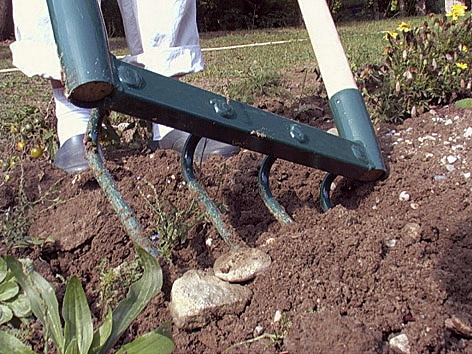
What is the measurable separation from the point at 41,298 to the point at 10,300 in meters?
0.15

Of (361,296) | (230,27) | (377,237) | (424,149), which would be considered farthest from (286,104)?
(230,27)

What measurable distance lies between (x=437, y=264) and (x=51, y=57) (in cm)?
144

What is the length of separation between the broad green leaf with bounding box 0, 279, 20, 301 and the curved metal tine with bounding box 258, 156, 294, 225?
701 millimetres

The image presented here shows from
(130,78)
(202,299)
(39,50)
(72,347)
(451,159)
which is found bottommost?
(451,159)

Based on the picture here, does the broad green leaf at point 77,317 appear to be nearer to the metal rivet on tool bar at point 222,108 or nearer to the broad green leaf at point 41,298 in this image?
the broad green leaf at point 41,298

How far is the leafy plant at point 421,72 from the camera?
248cm

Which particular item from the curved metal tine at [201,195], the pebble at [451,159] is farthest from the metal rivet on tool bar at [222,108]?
the pebble at [451,159]

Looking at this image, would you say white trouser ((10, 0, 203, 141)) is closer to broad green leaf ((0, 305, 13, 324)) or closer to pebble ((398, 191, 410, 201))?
pebble ((398, 191, 410, 201))

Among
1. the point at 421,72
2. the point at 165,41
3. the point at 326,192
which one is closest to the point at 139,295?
the point at 326,192

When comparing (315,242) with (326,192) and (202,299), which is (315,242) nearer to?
(202,299)

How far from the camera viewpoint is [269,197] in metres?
1.71

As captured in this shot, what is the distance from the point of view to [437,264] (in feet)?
4.65

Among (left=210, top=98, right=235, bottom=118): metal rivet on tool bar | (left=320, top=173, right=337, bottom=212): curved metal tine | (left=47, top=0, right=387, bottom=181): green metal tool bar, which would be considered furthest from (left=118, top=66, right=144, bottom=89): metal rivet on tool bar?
(left=320, top=173, right=337, bottom=212): curved metal tine

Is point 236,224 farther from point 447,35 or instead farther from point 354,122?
point 447,35
